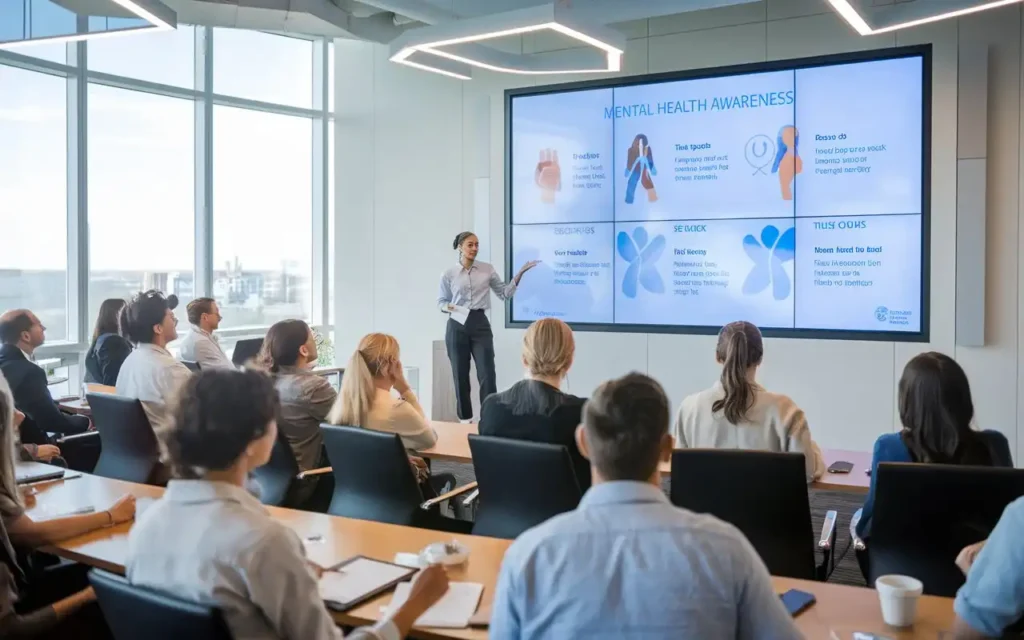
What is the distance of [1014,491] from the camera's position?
7.59 feet

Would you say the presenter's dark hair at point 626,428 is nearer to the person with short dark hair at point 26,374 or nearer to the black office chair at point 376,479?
the black office chair at point 376,479

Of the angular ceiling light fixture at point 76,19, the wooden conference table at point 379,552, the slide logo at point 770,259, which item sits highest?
the angular ceiling light fixture at point 76,19

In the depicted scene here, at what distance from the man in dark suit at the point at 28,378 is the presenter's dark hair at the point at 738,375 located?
11.0 ft

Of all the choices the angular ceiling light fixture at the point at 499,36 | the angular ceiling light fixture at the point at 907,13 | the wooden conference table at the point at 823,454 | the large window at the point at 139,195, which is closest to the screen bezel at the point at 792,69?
the angular ceiling light fixture at the point at 499,36

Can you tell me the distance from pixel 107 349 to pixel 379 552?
13.0ft

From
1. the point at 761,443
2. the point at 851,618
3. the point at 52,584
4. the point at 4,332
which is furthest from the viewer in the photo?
the point at 4,332

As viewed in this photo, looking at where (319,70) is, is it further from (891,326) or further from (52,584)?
(52,584)

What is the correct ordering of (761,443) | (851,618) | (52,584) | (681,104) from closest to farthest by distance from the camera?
(851,618) → (52,584) → (761,443) → (681,104)

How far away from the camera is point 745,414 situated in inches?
125

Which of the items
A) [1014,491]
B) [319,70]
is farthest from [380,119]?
[1014,491]

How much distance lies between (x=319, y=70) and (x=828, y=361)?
628cm

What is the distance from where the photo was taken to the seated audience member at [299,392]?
3.81 meters

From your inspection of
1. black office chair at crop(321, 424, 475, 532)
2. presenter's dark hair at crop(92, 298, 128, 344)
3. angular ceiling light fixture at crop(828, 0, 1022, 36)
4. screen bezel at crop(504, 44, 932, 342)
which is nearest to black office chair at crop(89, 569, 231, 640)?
black office chair at crop(321, 424, 475, 532)

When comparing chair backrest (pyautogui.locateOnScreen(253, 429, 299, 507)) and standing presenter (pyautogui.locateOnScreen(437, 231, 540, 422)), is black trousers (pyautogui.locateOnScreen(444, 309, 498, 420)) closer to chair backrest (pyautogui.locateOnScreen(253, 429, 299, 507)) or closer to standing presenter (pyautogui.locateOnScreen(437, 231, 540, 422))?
standing presenter (pyautogui.locateOnScreen(437, 231, 540, 422))
